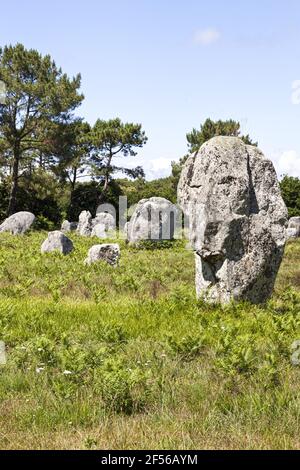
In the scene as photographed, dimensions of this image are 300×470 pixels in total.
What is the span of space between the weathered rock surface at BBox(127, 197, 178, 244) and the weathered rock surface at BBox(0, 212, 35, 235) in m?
7.96

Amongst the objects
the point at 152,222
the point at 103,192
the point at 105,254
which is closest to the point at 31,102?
the point at 103,192

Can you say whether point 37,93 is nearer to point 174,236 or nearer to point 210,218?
point 174,236

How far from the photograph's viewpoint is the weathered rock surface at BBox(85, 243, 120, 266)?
688 inches

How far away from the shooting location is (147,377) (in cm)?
502

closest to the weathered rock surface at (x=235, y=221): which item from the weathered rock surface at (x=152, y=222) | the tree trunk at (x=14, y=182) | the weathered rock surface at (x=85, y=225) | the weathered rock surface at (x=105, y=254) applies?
the weathered rock surface at (x=105, y=254)

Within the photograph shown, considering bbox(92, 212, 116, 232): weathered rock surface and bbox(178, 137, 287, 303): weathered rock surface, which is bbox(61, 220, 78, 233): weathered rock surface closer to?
bbox(92, 212, 116, 232): weathered rock surface

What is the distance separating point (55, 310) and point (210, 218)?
3.34 metres

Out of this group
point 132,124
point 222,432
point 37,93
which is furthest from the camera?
point 132,124

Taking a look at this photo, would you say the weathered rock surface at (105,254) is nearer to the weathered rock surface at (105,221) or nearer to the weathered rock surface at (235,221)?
the weathered rock surface at (235,221)

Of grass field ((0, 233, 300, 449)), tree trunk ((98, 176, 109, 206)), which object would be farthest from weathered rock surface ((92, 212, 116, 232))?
grass field ((0, 233, 300, 449))

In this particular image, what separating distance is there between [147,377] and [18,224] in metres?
28.7

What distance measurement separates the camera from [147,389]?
4.98 metres

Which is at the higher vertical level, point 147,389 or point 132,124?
point 132,124
